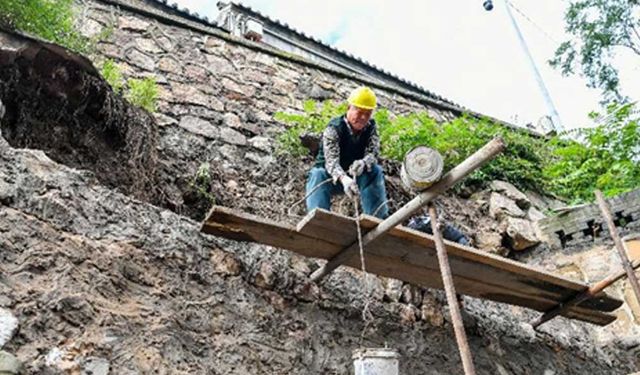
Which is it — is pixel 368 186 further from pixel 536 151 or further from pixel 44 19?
pixel 536 151

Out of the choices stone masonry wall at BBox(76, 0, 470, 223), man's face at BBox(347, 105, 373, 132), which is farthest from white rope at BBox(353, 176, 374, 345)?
stone masonry wall at BBox(76, 0, 470, 223)

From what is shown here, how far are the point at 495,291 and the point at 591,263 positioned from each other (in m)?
2.15

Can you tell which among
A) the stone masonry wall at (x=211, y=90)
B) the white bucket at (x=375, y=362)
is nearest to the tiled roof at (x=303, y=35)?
the stone masonry wall at (x=211, y=90)

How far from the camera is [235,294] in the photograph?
2830 millimetres

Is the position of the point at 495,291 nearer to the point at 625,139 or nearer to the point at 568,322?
the point at 568,322

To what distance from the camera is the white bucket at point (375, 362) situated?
2.36m

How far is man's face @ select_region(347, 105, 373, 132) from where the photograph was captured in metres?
3.60

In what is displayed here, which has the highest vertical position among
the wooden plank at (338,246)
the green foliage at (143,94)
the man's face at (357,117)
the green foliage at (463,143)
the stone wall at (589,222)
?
the green foliage at (463,143)

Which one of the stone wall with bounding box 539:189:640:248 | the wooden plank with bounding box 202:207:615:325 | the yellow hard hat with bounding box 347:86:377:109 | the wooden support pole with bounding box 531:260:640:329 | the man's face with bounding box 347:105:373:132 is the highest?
the stone wall with bounding box 539:189:640:248

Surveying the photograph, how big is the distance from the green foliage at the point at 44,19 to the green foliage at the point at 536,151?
2029 mm

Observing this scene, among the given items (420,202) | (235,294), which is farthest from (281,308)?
(420,202)

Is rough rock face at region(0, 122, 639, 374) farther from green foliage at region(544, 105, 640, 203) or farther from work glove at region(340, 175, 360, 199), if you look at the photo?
green foliage at region(544, 105, 640, 203)

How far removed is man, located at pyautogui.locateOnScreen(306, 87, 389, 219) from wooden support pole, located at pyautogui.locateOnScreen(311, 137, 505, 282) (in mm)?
592

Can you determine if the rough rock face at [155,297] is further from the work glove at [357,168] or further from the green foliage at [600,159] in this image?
the green foliage at [600,159]
